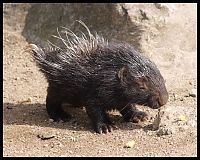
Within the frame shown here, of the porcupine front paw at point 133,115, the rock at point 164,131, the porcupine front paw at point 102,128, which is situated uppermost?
the rock at point 164,131

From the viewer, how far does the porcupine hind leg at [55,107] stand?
23.1ft

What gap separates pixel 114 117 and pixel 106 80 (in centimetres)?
82

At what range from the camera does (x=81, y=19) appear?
9.66 meters

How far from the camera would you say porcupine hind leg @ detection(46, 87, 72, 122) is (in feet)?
23.1

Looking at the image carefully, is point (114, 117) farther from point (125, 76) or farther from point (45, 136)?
point (45, 136)

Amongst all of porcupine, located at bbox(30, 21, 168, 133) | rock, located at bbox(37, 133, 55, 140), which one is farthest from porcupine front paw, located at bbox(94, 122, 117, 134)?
rock, located at bbox(37, 133, 55, 140)

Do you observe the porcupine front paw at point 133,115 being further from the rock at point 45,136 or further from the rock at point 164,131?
the rock at point 45,136

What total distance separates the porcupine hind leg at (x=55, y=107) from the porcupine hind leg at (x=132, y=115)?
725 mm

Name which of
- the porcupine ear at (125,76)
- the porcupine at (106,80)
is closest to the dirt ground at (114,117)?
the porcupine at (106,80)

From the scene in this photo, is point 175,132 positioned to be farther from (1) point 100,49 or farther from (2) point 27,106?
(2) point 27,106

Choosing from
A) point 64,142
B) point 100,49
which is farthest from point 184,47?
point 64,142

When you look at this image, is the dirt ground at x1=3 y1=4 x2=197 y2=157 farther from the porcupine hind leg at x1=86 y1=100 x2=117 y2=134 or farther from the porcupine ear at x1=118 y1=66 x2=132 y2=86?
the porcupine ear at x1=118 y1=66 x2=132 y2=86

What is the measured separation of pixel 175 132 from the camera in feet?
20.9

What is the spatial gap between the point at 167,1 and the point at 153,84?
10.0ft
